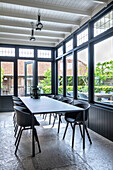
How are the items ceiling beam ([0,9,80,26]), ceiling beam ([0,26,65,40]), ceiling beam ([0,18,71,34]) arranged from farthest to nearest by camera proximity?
ceiling beam ([0,26,65,40]) < ceiling beam ([0,18,71,34]) < ceiling beam ([0,9,80,26])

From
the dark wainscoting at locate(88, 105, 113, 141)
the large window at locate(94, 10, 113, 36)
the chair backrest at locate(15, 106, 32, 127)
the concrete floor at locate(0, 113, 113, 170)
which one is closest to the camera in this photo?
the concrete floor at locate(0, 113, 113, 170)

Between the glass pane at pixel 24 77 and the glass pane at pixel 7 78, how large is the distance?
14.6 inches

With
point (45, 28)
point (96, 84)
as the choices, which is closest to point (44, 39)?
point (45, 28)

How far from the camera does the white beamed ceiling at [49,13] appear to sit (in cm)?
375

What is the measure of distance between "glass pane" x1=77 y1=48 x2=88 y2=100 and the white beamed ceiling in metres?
0.98

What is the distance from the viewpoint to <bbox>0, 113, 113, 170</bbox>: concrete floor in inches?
A: 92.3

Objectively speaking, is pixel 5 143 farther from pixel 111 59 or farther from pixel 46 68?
pixel 46 68

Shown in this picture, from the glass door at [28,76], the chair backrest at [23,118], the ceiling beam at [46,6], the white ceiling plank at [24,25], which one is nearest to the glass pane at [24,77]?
the glass door at [28,76]

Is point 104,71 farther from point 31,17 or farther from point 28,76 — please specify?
point 28,76

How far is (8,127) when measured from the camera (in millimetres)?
4402

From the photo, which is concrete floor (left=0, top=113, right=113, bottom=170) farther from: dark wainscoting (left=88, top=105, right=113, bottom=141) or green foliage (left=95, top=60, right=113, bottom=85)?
green foliage (left=95, top=60, right=113, bottom=85)

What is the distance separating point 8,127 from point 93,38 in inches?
139

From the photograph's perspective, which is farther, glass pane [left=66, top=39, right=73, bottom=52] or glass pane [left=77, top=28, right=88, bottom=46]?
glass pane [left=66, top=39, right=73, bottom=52]

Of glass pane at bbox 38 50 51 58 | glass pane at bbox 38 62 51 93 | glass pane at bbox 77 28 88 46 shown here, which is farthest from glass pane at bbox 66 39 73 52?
glass pane at bbox 38 62 51 93
